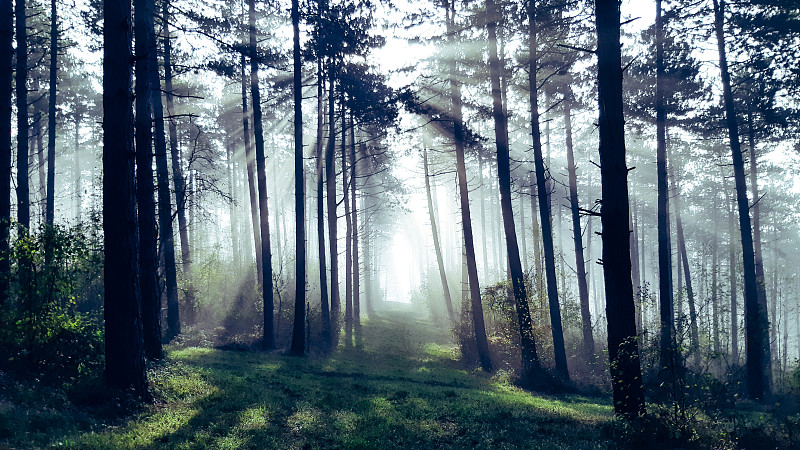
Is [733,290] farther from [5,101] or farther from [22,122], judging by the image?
[22,122]

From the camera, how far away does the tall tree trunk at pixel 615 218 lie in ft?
25.6

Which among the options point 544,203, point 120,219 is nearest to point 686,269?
point 544,203

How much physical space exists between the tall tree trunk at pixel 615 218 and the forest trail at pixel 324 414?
1.11 m

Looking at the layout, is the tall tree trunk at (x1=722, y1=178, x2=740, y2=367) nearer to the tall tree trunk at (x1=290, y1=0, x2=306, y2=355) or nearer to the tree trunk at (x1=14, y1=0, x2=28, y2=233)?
the tall tree trunk at (x1=290, y1=0, x2=306, y2=355)

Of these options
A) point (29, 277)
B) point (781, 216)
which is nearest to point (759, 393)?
point (29, 277)

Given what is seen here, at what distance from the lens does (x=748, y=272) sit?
17.5 metres

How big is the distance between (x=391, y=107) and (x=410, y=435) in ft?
54.0

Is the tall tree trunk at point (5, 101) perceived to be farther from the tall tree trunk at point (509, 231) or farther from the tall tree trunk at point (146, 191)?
the tall tree trunk at point (509, 231)

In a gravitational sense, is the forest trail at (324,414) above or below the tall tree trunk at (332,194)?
below

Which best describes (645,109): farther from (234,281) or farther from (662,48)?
(234,281)

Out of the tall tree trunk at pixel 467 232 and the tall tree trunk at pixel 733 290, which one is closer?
the tall tree trunk at pixel 467 232

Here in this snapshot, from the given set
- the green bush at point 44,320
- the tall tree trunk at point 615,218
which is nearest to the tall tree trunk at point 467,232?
the tall tree trunk at point 615,218

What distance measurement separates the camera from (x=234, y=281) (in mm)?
Result: 28547

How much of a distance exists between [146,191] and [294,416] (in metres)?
7.69
